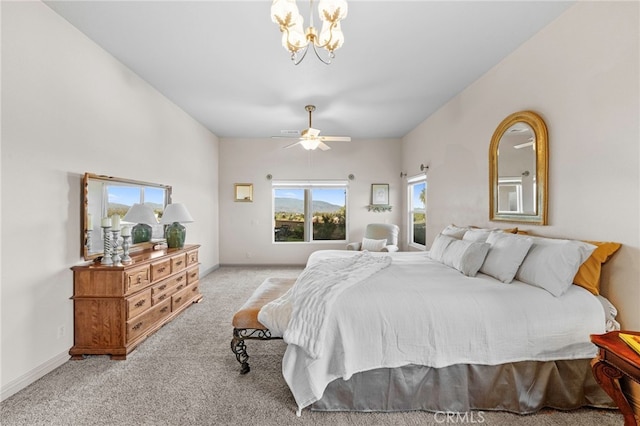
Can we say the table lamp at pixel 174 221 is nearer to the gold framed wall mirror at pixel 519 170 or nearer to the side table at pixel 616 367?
the gold framed wall mirror at pixel 519 170

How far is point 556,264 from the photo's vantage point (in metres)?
1.95

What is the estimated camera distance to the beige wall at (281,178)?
635cm

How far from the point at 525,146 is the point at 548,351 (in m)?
1.88

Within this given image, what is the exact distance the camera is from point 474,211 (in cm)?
362

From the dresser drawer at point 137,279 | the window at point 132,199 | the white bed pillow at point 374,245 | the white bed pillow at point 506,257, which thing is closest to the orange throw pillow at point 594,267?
the white bed pillow at point 506,257

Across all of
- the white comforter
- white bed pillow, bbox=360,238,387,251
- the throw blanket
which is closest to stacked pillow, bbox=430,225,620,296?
the white comforter

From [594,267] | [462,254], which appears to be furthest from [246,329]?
[594,267]

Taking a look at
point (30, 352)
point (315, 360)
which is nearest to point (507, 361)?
point (315, 360)

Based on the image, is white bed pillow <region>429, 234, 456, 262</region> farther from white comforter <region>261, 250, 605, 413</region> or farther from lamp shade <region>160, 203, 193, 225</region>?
lamp shade <region>160, 203, 193, 225</region>

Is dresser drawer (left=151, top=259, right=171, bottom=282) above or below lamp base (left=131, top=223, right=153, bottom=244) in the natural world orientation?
below

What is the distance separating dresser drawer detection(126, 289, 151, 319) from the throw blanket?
1364 mm

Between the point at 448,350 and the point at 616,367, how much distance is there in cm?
76

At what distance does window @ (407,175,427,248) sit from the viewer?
5418mm
